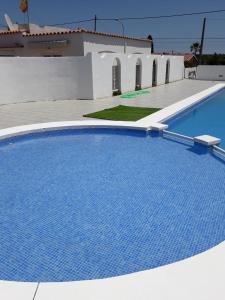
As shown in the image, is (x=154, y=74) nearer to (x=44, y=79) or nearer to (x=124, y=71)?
(x=124, y=71)

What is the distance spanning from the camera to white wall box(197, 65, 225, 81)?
31.9 metres

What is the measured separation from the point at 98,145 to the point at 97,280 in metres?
6.41

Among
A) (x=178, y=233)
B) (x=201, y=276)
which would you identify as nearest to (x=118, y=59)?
(x=178, y=233)

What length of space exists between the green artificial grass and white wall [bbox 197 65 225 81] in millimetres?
21350

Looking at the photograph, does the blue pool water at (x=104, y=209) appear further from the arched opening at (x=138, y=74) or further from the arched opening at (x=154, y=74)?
the arched opening at (x=154, y=74)

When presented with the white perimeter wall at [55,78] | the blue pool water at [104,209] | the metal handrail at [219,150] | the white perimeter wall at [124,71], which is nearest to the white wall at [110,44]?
the white perimeter wall at [124,71]

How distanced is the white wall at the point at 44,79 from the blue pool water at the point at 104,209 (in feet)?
24.4

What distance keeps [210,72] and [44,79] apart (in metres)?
22.8

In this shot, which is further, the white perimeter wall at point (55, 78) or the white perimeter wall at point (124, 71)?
the white perimeter wall at point (124, 71)

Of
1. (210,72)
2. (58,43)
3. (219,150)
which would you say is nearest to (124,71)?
(58,43)

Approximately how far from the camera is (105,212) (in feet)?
18.2

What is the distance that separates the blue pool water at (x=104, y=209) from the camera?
428 cm

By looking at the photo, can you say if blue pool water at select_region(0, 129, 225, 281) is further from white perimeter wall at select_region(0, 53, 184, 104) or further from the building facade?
the building facade

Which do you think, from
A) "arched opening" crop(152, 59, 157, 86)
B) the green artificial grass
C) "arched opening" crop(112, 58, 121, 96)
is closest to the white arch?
"arched opening" crop(152, 59, 157, 86)
